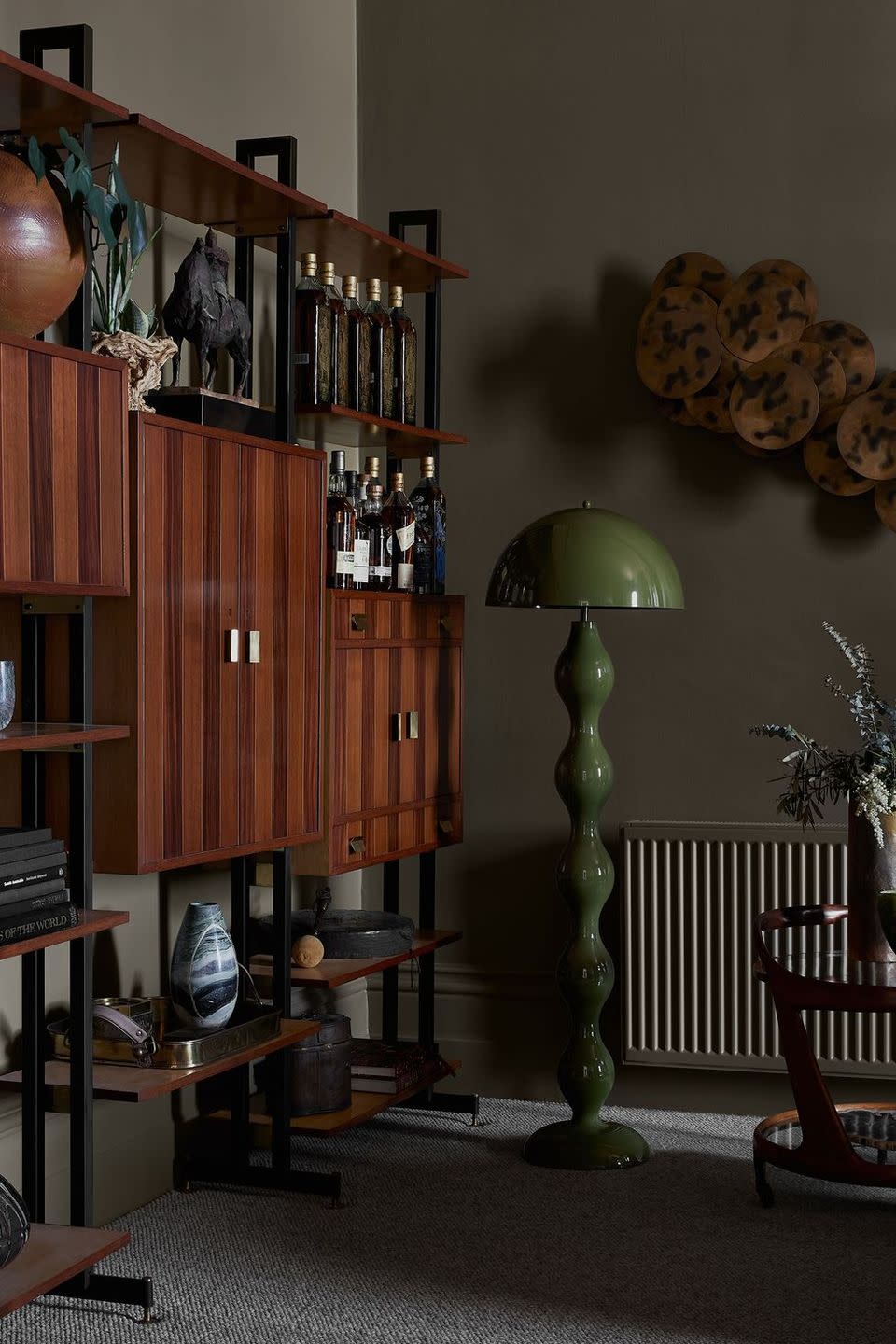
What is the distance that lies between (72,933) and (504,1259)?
120cm

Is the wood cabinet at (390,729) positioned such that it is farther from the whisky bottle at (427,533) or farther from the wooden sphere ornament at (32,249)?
the wooden sphere ornament at (32,249)

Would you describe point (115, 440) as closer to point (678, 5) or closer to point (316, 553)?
point (316, 553)

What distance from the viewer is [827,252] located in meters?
4.16

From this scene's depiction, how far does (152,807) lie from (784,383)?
6.83ft

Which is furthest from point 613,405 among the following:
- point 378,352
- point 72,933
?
point 72,933

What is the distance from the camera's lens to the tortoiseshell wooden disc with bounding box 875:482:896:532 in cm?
403

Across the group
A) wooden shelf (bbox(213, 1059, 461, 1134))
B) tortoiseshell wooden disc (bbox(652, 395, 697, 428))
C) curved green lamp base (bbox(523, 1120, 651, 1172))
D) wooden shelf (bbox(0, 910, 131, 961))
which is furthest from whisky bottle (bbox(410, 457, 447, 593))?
wooden shelf (bbox(0, 910, 131, 961))

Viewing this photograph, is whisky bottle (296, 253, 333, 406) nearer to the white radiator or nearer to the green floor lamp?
the green floor lamp

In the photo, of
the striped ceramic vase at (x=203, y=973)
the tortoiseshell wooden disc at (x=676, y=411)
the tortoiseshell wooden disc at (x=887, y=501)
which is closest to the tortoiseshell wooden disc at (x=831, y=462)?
the tortoiseshell wooden disc at (x=887, y=501)

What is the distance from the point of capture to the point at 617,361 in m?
4.31

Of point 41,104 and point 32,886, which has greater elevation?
point 41,104

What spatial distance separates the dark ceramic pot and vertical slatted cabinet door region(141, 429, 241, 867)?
0.66m

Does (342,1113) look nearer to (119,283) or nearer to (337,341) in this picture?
(337,341)

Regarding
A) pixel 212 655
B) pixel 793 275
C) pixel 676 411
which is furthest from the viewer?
pixel 676 411
